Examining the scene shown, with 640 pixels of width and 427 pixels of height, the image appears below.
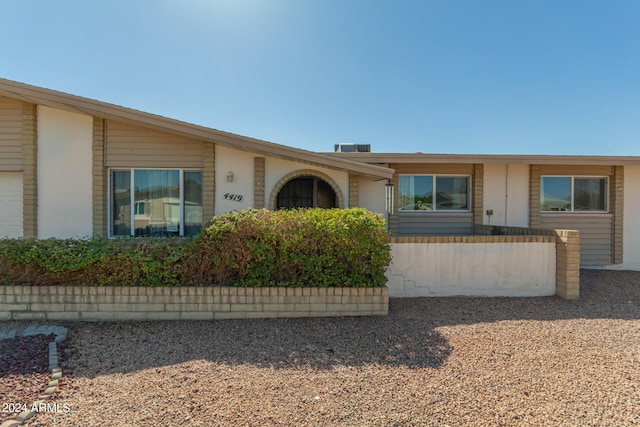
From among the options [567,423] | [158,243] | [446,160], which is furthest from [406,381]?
[446,160]

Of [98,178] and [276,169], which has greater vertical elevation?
[276,169]

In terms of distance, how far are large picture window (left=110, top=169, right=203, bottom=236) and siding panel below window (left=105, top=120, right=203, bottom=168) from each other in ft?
0.80

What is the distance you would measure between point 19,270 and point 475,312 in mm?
7244

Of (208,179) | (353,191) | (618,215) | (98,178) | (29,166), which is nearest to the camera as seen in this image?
(29,166)

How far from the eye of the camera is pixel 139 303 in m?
5.02

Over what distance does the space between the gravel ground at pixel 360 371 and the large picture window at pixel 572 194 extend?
523 centimetres

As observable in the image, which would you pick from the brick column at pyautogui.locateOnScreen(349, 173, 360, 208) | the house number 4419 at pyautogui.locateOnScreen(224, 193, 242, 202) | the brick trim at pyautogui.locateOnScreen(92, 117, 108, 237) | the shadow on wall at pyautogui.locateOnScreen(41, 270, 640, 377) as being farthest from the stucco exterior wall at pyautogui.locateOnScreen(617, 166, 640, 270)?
the brick trim at pyautogui.locateOnScreen(92, 117, 108, 237)

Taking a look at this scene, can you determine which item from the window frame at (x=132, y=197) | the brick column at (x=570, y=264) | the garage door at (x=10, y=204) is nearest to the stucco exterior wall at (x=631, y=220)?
the brick column at (x=570, y=264)

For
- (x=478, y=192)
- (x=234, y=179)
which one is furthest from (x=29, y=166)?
(x=478, y=192)

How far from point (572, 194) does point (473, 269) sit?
238 inches

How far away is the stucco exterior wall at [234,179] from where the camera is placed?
7727 mm

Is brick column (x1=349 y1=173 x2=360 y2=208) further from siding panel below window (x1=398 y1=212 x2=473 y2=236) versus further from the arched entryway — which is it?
siding panel below window (x1=398 y1=212 x2=473 y2=236)

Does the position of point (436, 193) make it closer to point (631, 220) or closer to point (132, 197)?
point (631, 220)

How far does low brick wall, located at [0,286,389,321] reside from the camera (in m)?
5.00
